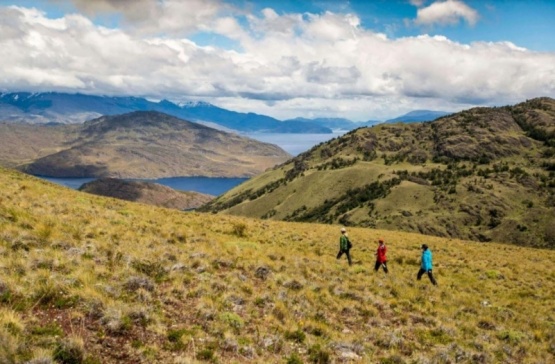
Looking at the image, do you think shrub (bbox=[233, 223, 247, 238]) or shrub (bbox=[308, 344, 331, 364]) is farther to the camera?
shrub (bbox=[233, 223, 247, 238])

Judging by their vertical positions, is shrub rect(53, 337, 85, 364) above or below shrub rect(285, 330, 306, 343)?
above

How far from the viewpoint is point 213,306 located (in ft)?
41.5

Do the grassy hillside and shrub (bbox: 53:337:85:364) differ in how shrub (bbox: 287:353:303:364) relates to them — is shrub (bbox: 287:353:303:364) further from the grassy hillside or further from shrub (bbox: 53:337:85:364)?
shrub (bbox: 53:337:85:364)

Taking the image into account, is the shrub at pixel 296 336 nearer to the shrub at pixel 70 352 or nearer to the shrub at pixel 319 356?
the shrub at pixel 319 356

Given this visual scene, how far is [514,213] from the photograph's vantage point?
160 metres

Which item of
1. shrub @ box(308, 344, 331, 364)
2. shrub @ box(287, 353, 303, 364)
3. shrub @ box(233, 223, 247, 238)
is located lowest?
shrub @ box(308, 344, 331, 364)

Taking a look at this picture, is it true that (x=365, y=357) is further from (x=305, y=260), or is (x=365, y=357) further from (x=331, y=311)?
(x=305, y=260)

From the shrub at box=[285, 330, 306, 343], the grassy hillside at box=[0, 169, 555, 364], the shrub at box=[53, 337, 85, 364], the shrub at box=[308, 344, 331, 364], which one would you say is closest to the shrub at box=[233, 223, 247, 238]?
the grassy hillside at box=[0, 169, 555, 364]

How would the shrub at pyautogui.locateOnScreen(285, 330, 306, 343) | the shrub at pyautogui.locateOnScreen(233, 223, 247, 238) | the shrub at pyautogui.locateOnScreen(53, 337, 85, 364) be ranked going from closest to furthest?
the shrub at pyautogui.locateOnScreen(53, 337, 85, 364), the shrub at pyautogui.locateOnScreen(285, 330, 306, 343), the shrub at pyautogui.locateOnScreen(233, 223, 247, 238)

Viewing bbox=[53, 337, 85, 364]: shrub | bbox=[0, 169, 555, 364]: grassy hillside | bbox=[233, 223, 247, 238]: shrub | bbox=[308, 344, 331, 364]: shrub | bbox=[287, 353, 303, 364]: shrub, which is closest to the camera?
bbox=[53, 337, 85, 364]: shrub

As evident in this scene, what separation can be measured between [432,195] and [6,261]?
635 feet

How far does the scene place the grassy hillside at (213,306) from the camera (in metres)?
9.70

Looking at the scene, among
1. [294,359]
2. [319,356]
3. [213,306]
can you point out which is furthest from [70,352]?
[319,356]

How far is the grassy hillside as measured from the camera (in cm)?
970
